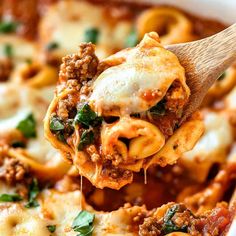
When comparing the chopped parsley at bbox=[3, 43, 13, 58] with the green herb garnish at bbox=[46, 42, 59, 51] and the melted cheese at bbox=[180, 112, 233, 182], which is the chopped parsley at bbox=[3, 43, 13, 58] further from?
the melted cheese at bbox=[180, 112, 233, 182]

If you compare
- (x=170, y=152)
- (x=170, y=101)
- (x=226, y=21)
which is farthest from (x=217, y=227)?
(x=226, y=21)

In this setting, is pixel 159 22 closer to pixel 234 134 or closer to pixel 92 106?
pixel 234 134

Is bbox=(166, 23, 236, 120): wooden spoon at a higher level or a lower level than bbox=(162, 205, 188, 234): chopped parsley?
higher

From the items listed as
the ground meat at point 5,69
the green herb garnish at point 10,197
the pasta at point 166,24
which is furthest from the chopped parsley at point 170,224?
the ground meat at point 5,69

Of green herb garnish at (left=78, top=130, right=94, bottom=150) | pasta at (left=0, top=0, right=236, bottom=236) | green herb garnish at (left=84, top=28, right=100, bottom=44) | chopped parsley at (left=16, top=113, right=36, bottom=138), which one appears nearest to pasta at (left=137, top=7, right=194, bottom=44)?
pasta at (left=0, top=0, right=236, bottom=236)

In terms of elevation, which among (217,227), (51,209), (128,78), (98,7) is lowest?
(51,209)

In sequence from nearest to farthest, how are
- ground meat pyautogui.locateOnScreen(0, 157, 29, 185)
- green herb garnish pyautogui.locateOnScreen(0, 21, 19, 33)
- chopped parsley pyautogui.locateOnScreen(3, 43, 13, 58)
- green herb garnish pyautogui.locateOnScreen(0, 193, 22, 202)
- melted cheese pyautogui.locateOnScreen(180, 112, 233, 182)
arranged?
green herb garnish pyautogui.locateOnScreen(0, 193, 22, 202) → ground meat pyautogui.locateOnScreen(0, 157, 29, 185) → melted cheese pyautogui.locateOnScreen(180, 112, 233, 182) → chopped parsley pyautogui.locateOnScreen(3, 43, 13, 58) → green herb garnish pyautogui.locateOnScreen(0, 21, 19, 33)
